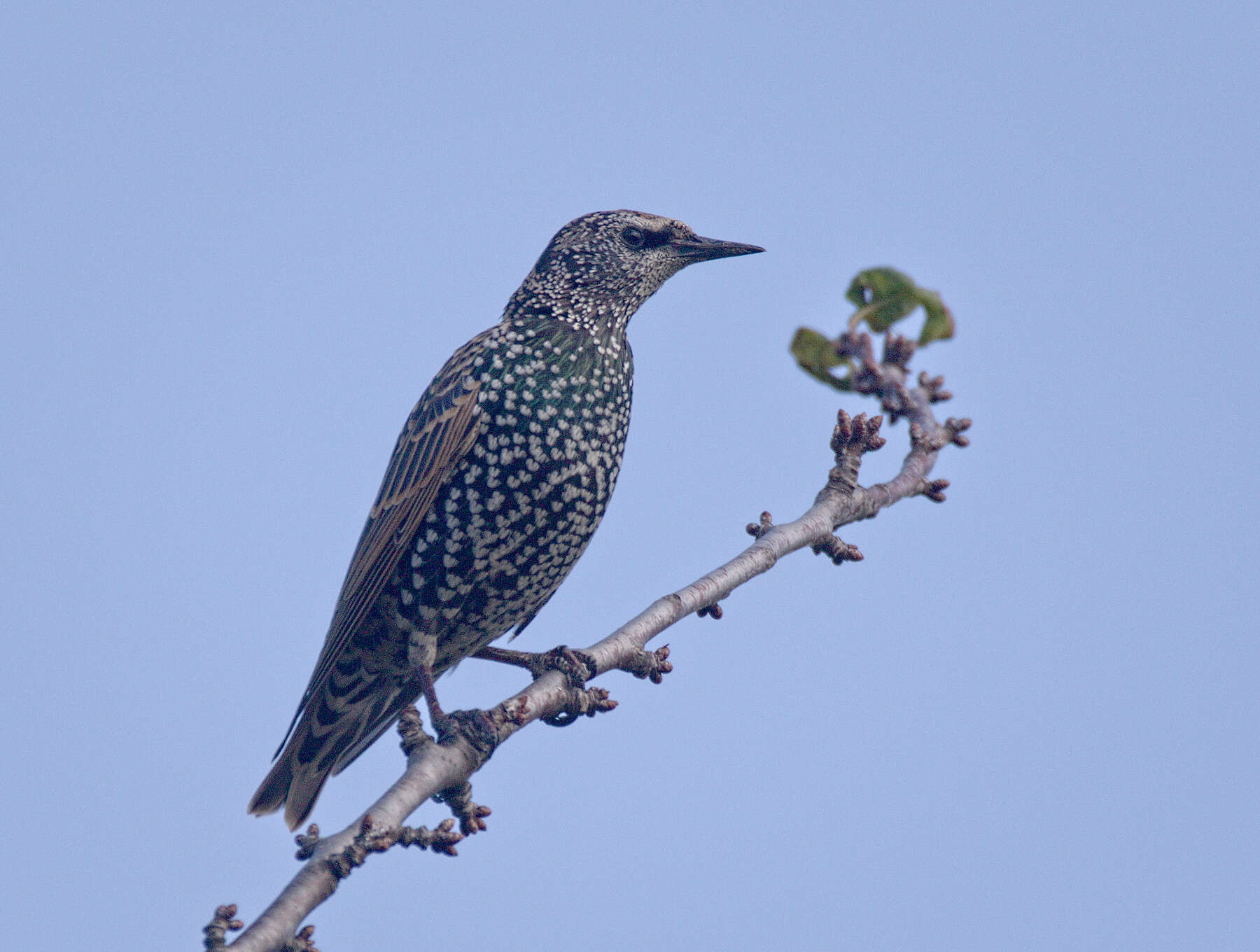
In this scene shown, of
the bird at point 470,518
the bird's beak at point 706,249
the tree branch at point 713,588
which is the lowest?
the tree branch at point 713,588

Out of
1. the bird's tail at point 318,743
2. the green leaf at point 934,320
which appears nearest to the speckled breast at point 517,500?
the bird's tail at point 318,743

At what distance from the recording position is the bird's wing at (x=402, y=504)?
4.75 metres

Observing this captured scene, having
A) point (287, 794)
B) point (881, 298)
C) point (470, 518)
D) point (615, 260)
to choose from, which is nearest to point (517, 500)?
point (470, 518)

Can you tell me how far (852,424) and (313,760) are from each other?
2663 mm

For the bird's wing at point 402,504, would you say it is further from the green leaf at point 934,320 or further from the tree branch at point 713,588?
the green leaf at point 934,320

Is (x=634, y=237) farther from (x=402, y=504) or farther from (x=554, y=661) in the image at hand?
(x=554, y=661)

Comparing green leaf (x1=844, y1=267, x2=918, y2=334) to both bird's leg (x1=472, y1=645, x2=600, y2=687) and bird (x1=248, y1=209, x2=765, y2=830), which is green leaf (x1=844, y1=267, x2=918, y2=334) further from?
bird (x1=248, y1=209, x2=765, y2=830)

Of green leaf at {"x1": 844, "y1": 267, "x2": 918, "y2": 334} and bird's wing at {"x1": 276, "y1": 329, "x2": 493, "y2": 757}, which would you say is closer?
green leaf at {"x1": 844, "y1": 267, "x2": 918, "y2": 334}

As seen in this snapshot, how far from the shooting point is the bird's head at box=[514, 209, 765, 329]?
5309 mm

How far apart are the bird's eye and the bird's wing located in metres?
0.94

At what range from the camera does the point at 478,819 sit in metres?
3.59

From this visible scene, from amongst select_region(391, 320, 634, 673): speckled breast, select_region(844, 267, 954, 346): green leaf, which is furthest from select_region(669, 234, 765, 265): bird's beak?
select_region(844, 267, 954, 346): green leaf

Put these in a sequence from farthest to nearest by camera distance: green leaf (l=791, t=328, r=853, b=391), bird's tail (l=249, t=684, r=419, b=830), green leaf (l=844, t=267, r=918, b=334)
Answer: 1. bird's tail (l=249, t=684, r=419, b=830)
2. green leaf (l=791, t=328, r=853, b=391)
3. green leaf (l=844, t=267, r=918, b=334)

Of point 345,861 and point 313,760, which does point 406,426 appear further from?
point 345,861
